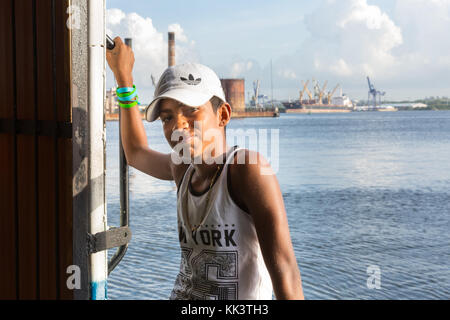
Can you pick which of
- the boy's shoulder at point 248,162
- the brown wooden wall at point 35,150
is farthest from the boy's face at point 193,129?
the brown wooden wall at point 35,150

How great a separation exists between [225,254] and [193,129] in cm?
34

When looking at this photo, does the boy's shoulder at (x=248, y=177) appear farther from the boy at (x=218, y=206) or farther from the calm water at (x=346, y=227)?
the calm water at (x=346, y=227)

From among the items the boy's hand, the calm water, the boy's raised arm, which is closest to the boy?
the boy's raised arm

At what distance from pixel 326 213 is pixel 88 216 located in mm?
19289

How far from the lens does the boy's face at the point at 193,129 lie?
1513 millimetres

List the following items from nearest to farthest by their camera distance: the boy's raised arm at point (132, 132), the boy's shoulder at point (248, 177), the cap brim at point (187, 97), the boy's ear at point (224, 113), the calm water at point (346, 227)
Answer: the boy's shoulder at point (248, 177)
the cap brim at point (187, 97)
the boy's ear at point (224, 113)
the boy's raised arm at point (132, 132)
the calm water at point (346, 227)

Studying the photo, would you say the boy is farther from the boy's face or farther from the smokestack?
the smokestack

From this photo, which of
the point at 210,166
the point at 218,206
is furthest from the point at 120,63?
the point at 218,206

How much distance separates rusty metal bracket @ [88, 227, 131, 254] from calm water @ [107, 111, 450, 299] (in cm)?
796

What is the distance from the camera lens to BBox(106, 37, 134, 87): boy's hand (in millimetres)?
1931

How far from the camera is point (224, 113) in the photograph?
1.58 meters

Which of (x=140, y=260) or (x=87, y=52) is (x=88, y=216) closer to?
(x=87, y=52)

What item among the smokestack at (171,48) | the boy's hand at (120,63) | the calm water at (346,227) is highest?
the smokestack at (171,48)
